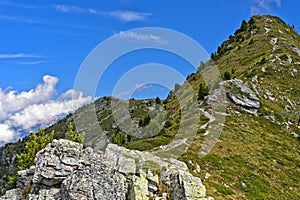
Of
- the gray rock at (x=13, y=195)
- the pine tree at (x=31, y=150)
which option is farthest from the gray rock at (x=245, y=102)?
the gray rock at (x=13, y=195)

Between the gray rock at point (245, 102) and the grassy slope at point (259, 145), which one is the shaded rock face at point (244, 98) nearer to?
the gray rock at point (245, 102)

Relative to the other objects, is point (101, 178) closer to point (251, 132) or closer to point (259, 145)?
point (259, 145)

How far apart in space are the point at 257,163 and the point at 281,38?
105 metres

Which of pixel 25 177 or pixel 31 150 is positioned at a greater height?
pixel 31 150

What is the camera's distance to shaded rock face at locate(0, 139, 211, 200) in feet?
97.8

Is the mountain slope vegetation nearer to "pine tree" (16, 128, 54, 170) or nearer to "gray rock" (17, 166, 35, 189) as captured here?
"pine tree" (16, 128, 54, 170)

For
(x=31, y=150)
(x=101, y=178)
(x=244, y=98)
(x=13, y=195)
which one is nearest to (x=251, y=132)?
(x=244, y=98)

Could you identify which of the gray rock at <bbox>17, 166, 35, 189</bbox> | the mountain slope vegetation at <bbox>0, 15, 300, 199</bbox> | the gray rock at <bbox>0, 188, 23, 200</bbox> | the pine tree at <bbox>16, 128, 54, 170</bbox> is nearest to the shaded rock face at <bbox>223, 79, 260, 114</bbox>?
the mountain slope vegetation at <bbox>0, 15, 300, 199</bbox>

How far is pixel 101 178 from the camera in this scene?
30406mm

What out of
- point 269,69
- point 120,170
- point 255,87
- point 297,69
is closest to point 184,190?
point 120,170

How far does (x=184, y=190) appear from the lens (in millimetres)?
29953

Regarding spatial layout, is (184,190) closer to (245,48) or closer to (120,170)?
(120,170)

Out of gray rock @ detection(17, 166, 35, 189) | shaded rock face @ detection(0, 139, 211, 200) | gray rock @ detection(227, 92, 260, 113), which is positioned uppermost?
gray rock @ detection(227, 92, 260, 113)

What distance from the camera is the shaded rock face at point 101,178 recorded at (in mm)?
Answer: 29800
